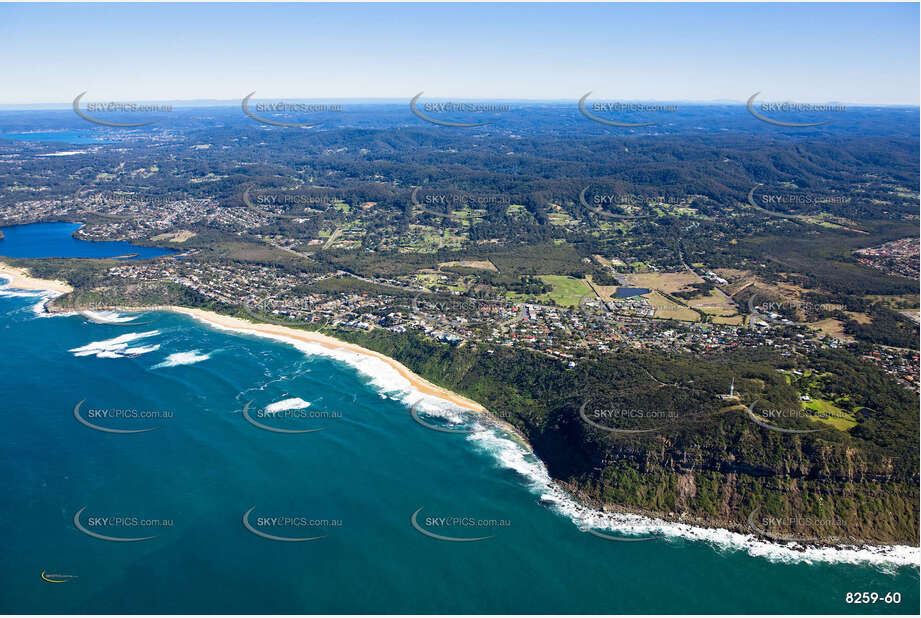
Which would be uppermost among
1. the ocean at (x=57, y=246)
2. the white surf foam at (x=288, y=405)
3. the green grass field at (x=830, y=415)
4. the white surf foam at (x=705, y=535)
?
the ocean at (x=57, y=246)

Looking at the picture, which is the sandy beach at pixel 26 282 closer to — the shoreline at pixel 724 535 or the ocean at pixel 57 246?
the ocean at pixel 57 246

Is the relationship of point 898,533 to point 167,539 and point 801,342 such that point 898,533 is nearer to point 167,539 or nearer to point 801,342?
point 801,342

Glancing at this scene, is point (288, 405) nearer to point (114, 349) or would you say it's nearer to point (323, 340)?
point (323, 340)

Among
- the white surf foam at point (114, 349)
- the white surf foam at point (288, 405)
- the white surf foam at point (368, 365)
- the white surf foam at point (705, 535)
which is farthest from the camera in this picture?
the white surf foam at point (114, 349)

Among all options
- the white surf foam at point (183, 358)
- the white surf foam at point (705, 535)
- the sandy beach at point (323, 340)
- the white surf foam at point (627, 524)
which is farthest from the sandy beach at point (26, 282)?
the white surf foam at point (705, 535)

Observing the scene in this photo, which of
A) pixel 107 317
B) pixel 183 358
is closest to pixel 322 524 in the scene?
pixel 183 358

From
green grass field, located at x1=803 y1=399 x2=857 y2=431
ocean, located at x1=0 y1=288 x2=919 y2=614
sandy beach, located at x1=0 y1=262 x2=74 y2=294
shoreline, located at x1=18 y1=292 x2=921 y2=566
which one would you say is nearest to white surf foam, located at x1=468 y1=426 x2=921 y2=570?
shoreline, located at x1=18 y1=292 x2=921 y2=566
